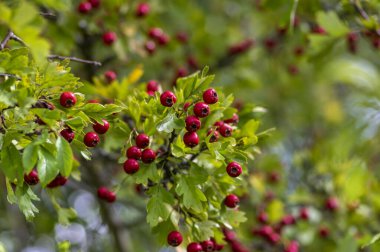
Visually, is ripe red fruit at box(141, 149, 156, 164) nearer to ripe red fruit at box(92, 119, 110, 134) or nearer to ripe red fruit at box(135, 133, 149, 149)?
ripe red fruit at box(135, 133, 149, 149)

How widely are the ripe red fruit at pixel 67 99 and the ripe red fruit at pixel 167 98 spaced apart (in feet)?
1.28

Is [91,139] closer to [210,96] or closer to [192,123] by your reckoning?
[192,123]

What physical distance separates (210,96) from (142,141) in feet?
1.25

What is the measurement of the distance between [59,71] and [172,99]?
494 millimetres

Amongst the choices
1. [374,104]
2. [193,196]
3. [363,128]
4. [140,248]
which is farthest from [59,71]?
[140,248]

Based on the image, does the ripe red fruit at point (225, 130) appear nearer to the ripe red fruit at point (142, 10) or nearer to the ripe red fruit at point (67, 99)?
the ripe red fruit at point (67, 99)

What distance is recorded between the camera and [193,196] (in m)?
2.59

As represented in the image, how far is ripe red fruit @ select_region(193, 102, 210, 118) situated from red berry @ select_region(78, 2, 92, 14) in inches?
75.2

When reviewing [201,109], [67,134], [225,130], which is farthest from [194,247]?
[67,134]

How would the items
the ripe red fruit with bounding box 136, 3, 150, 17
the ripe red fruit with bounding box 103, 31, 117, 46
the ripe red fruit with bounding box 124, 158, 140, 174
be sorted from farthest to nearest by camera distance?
the ripe red fruit with bounding box 136, 3, 150, 17, the ripe red fruit with bounding box 103, 31, 117, 46, the ripe red fruit with bounding box 124, 158, 140, 174

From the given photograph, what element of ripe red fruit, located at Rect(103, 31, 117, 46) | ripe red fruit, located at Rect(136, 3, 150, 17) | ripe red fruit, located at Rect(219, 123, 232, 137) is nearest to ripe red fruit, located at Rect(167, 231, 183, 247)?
ripe red fruit, located at Rect(219, 123, 232, 137)

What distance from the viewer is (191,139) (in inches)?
100

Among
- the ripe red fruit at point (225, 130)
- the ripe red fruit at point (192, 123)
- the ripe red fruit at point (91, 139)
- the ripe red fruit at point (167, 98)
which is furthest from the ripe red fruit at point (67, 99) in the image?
the ripe red fruit at point (225, 130)

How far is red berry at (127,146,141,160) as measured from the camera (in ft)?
8.70
